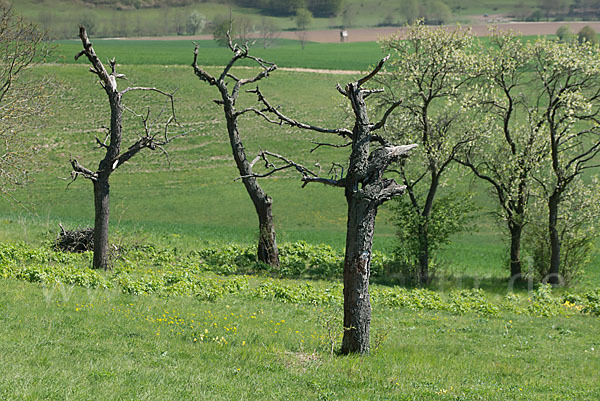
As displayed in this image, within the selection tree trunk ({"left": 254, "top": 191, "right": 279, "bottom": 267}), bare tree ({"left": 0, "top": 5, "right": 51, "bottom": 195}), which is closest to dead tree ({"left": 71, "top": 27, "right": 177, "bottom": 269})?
bare tree ({"left": 0, "top": 5, "right": 51, "bottom": 195})

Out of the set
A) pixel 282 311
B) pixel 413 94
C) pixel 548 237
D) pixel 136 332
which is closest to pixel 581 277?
pixel 548 237

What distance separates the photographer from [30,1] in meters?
184

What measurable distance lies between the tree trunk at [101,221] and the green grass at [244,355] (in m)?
3.93

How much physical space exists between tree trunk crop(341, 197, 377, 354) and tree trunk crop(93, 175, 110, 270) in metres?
10.1

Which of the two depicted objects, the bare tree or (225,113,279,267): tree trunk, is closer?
the bare tree

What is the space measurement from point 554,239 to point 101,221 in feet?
64.6

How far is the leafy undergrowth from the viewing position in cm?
1712

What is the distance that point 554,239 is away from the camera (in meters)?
27.1

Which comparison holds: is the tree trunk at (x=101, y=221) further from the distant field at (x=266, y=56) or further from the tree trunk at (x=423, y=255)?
the distant field at (x=266, y=56)

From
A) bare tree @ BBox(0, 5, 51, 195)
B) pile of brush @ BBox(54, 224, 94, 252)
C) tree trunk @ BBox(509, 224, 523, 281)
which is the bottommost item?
tree trunk @ BBox(509, 224, 523, 281)

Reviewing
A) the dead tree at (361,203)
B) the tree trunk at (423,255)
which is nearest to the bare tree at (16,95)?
the dead tree at (361,203)

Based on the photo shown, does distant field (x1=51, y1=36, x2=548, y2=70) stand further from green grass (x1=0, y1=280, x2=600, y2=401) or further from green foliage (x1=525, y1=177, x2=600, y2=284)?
green grass (x1=0, y1=280, x2=600, y2=401)

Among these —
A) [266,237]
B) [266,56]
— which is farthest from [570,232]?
[266,56]

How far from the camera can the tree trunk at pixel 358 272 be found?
11609 millimetres
